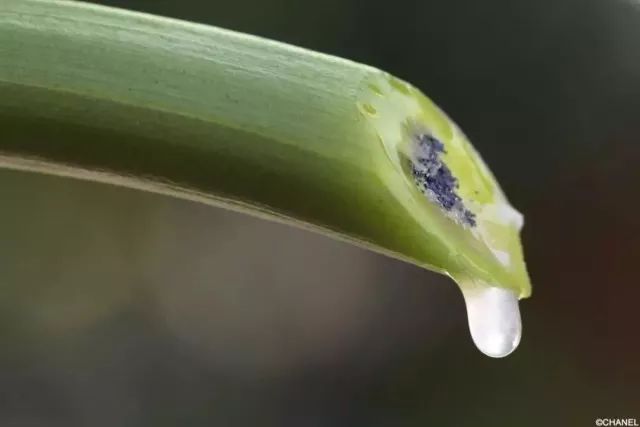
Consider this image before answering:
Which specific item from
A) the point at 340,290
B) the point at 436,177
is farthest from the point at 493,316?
the point at 340,290

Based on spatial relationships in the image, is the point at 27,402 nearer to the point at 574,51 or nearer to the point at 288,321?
the point at 288,321

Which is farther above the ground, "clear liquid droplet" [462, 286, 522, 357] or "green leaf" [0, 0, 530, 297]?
"green leaf" [0, 0, 530, 297]

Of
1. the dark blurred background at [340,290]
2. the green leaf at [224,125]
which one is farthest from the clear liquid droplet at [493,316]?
the dark blurred background at [340,290]

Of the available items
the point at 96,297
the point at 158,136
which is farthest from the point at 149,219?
the point at 158,136

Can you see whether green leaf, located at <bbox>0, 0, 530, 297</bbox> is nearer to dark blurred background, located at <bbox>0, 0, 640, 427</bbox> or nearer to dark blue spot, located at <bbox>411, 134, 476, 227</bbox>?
dark blue spot, located at <bbox>411, 134, 476, 227</bbox>

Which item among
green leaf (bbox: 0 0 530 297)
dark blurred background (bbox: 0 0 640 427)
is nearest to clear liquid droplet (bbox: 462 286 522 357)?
green leaf (bbox: 0 0 530 297)

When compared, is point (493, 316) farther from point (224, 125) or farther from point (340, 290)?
point (340, 290)

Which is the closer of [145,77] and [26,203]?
[145,77]
